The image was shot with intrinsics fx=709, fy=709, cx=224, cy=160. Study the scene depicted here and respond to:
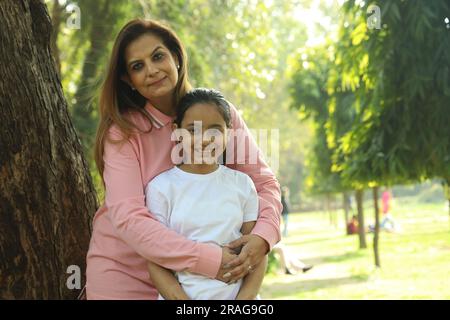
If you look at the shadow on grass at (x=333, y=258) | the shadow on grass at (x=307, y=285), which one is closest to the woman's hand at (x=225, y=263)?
the shadow on grass at (x=307, y=285)

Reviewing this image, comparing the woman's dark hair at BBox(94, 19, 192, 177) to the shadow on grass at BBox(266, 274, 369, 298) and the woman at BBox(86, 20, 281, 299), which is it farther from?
the shadow on grass at BBox(266, 274, 369, 298)

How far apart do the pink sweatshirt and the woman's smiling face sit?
0.35 feet


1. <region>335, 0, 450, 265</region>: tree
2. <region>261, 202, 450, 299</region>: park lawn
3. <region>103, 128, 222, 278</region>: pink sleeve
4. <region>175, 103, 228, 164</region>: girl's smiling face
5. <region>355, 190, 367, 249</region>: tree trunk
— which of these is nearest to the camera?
<region>103, 128, 222, 278</region>: pink sleeve

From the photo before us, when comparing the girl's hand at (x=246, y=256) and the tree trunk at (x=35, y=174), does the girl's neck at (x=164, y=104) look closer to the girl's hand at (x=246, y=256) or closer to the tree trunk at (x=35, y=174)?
the tree trunk at (x=35, y=174)

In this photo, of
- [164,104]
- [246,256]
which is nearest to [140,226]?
[246,256]

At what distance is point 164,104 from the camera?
2.93m

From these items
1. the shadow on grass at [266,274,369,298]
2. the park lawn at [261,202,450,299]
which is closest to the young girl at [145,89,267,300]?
the park lawn at [261,202,450,299]

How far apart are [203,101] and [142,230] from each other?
20.8 inches

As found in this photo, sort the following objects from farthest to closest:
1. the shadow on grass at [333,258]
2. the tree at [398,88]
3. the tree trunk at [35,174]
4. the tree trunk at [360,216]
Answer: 1. the tree trunk at [360,216]
2. the shadow on grass at [333,258]
3. the tree at [398,88]
4. the tree trunk at [35,174]

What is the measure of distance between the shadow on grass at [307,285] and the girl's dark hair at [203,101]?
809cm

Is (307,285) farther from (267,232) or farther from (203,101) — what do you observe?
(203,101)

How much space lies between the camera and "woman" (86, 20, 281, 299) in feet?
8.04

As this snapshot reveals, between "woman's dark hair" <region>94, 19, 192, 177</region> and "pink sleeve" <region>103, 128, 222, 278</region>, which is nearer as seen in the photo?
"pink sleeve" <region>103, 128, 222, 278</region>

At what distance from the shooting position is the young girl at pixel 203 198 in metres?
2.48
